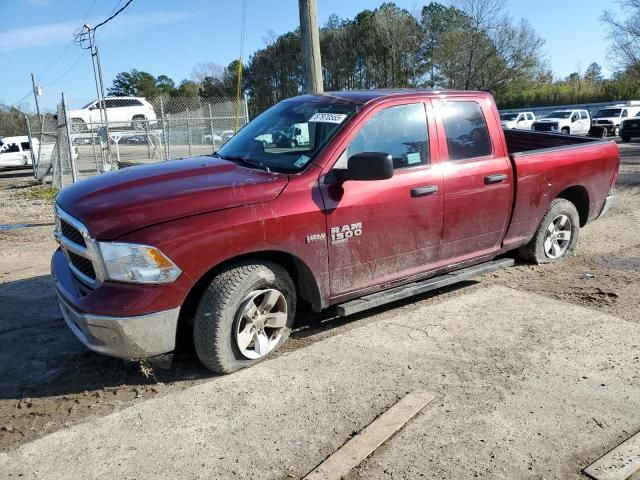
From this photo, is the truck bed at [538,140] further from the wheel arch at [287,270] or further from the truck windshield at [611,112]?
the truck windshield at [611,112]

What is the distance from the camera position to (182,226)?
335cm

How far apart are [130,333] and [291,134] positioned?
204cm

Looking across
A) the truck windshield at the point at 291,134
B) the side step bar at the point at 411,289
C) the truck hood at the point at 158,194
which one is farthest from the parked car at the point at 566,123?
the truck hood at the point at 158,194

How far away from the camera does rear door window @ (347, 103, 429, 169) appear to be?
4211 millimetres

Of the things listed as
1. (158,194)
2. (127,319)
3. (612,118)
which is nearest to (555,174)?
(158,194)

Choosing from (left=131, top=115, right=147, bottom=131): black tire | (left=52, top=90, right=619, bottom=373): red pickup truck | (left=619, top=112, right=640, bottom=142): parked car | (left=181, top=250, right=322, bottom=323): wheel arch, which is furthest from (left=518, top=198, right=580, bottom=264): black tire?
(left=619, top=112, right=640, bottom=142): parked car

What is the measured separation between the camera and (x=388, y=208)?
4211mm

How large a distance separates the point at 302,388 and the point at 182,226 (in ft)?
4.23

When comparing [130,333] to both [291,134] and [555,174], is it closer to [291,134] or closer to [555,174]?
[291,134]

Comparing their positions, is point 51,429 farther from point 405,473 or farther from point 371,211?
point 371,211

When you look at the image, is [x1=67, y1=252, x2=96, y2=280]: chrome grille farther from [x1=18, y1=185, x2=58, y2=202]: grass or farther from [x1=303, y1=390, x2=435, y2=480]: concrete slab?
[x1=18, y1=185, x2=58, y2=202]: grass

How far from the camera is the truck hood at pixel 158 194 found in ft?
11.0

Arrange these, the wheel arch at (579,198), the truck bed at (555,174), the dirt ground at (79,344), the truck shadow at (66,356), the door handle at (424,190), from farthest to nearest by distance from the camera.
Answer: the wheel arch at (579,198) < the truck bed at (555,174) < the door handle at (424,190) < the truck shadow at (66,356) < the dirt ground at (79,344)

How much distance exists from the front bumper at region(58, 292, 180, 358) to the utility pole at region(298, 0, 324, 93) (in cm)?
568
